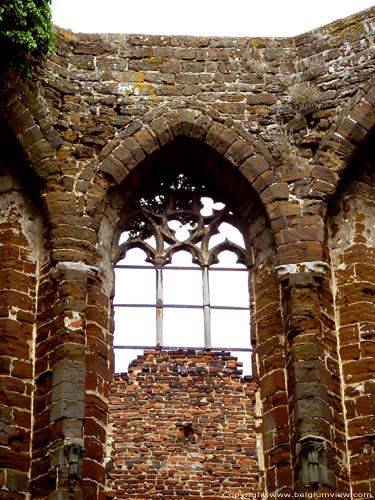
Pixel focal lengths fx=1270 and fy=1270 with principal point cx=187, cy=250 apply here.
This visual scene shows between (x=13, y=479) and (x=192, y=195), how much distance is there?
405 centimetres

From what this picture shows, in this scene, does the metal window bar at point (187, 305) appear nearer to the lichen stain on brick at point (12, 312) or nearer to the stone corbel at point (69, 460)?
the lichen stain on brick at point (12, 312)

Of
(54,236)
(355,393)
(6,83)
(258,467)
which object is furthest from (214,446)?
(6,83)

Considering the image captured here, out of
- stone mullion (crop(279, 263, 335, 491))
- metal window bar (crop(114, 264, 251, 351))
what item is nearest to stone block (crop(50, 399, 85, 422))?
metal window bar (crop(114, 264, 251, 351))

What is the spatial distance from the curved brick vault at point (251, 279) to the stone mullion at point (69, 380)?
19 millimetres

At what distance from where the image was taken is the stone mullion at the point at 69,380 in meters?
11.8

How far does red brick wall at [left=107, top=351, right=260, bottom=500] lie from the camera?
12.3 m

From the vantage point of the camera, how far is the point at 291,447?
488 inches

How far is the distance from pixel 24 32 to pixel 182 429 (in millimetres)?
4394

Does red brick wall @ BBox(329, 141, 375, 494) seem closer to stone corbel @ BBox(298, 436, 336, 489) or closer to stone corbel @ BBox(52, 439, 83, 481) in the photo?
stone corbel @ BBox(298, 436, 336, 489)

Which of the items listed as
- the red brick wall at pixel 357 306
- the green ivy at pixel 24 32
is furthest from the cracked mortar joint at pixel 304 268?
the green ivy at pixel 24 32

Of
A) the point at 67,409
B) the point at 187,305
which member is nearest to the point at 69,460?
the point at 67,409

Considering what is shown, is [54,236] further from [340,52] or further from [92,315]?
[340,52]

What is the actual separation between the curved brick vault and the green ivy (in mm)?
309

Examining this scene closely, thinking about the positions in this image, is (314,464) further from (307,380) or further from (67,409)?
(67,409)
